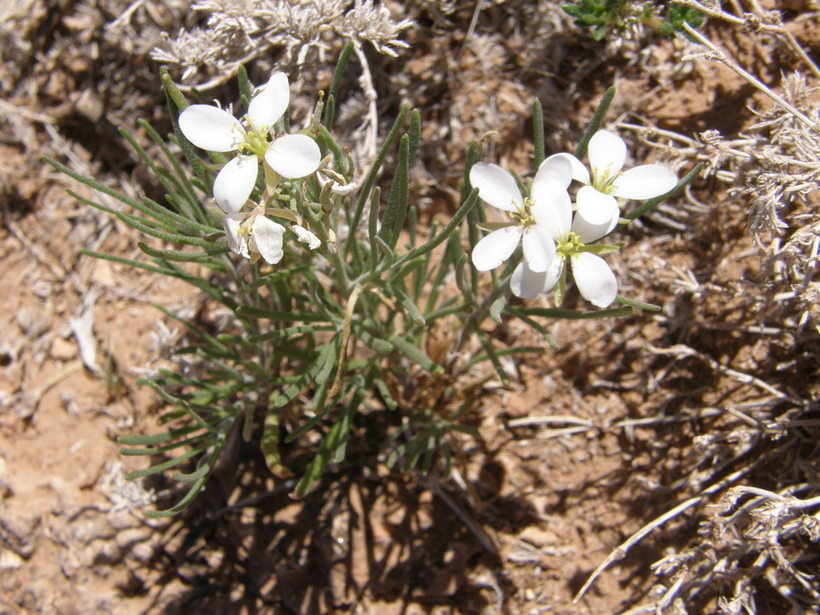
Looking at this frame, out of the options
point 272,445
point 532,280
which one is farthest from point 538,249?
point 272,445

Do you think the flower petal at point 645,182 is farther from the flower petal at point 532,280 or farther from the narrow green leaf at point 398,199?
the narrow green leaf at point 398,199

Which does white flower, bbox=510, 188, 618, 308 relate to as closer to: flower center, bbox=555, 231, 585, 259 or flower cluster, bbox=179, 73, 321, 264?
flower center, bbox=555, 231, 585, 259

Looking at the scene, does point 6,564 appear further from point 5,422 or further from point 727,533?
point 727,533

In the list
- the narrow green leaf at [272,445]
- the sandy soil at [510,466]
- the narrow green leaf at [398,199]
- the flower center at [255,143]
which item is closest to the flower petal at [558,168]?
the narrow green leaf at [398,199]

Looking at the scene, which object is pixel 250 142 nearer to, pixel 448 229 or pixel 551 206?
pixel 448 229

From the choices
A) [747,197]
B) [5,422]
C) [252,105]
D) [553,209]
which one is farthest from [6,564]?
[747,197]

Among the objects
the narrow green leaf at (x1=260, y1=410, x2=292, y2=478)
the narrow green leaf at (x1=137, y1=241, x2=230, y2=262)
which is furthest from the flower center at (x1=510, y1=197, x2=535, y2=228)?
the narrow green leaf at (x1=260, y1=410, x2=292, y2=478)

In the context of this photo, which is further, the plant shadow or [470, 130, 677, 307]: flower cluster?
the plant shadow
